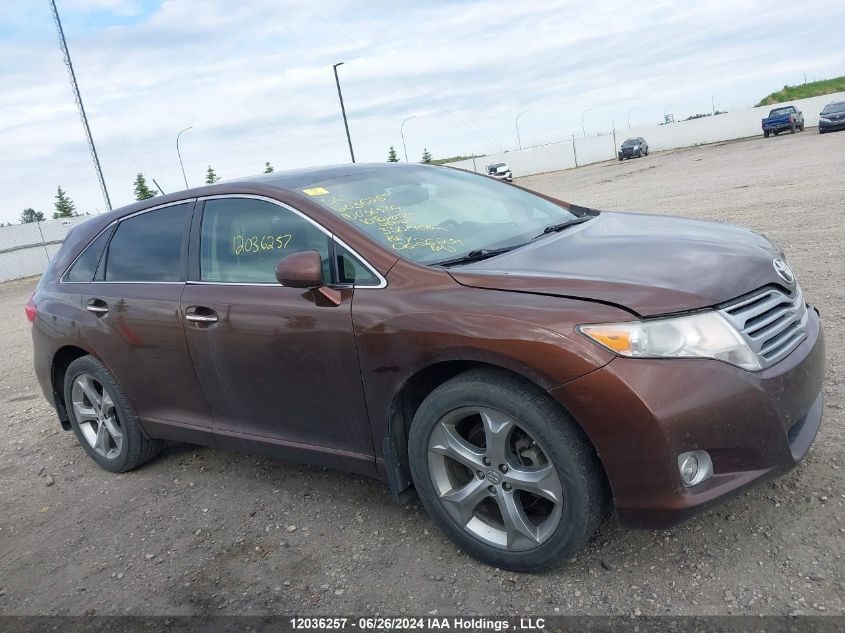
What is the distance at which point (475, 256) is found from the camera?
10.6 feet

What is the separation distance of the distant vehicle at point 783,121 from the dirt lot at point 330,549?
44333 mm

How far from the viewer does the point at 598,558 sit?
2.96 meters

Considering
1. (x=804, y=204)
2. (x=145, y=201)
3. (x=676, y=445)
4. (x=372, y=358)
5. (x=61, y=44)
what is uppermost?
(x=61, y=44)

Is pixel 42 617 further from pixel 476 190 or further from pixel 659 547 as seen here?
pixel 476 190

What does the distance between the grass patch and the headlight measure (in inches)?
2822

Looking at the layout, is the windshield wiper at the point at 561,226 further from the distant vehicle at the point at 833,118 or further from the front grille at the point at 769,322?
the distant vehicle at the point at 833,118

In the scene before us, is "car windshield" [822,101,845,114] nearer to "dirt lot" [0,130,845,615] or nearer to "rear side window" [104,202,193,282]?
"dirt lot" [0,130,845,615]

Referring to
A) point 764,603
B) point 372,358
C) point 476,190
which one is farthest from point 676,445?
point 476,190

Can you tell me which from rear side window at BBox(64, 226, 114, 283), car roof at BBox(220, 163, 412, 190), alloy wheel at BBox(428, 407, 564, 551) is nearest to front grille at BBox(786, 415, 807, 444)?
alloy wheel at BBox(428, 407, 564, 551)

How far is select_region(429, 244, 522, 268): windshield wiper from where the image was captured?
10.4 feet

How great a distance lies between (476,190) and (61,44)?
2907cm

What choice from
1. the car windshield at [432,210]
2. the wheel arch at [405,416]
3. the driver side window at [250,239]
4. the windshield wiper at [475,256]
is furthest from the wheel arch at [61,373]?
the windshield wiper at [475,256]

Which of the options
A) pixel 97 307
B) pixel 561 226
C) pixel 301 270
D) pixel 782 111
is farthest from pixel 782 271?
pixel 782 111

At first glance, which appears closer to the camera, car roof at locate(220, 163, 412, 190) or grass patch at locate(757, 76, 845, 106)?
car roof at locate(220, 163, 412, 190)
